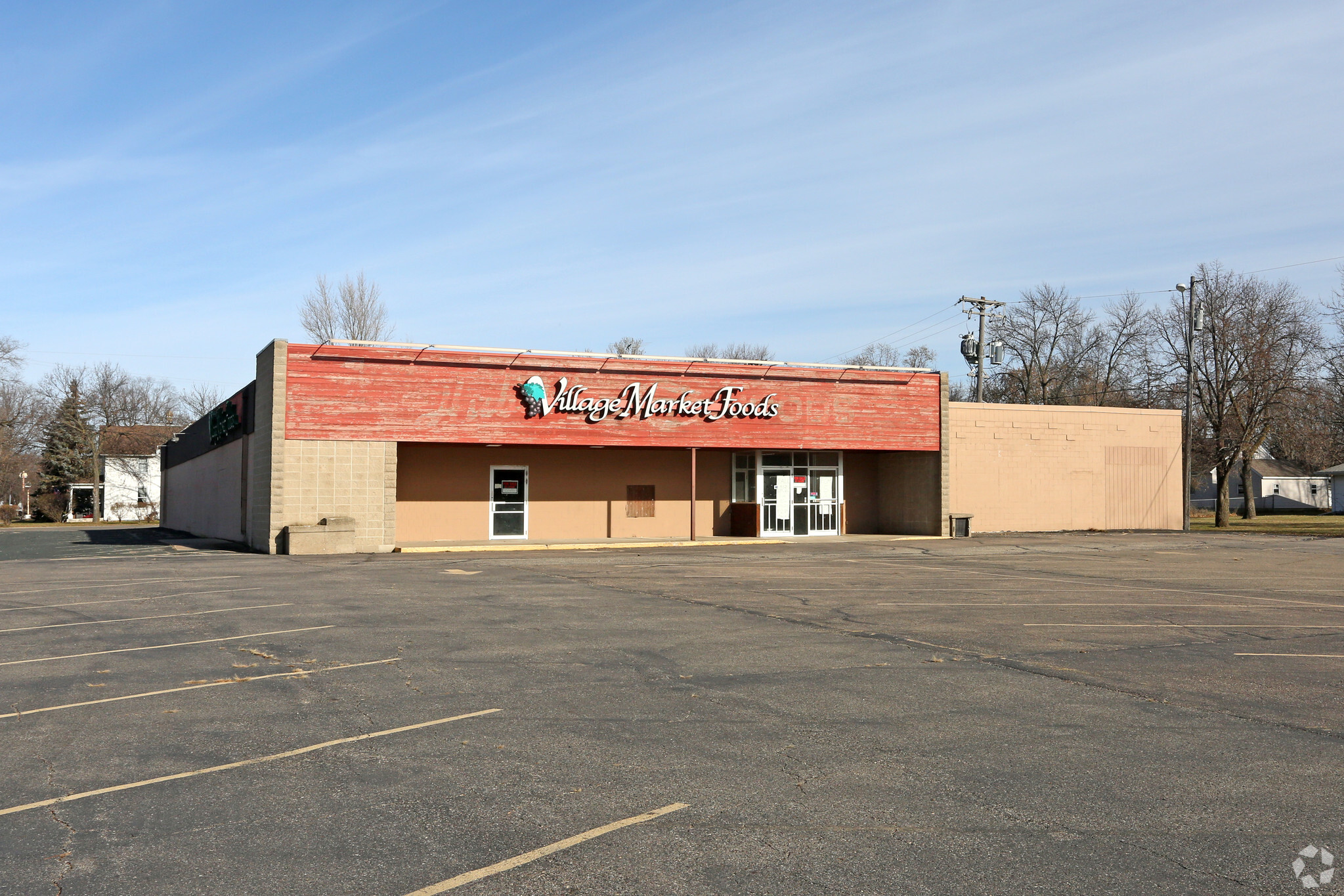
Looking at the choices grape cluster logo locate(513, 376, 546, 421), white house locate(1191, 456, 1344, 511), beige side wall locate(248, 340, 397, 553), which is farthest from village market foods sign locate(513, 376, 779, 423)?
white house locate(1191, 456, 1344, 511)

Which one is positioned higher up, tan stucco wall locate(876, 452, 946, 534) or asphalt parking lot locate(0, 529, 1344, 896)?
tan stucco wall locate(876, 452, 946, 534)

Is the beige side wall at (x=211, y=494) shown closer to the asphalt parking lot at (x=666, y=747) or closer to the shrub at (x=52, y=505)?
the asphalt parking lot at (x=666, y=747)

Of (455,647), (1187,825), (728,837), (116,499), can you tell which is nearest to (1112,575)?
(455,647)

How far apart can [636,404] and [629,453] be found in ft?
10.8

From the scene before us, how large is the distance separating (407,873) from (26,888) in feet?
5.30

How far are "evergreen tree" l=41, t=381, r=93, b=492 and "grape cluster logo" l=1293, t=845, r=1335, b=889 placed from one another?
83.7 m

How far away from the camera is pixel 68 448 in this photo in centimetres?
7462

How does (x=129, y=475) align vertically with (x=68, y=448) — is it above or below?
below

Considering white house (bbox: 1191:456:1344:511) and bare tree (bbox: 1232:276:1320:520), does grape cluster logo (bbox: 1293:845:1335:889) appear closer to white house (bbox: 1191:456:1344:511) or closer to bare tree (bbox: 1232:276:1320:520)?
bare tree (bbox: 1232:276:1320:520)

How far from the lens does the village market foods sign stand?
29.5 meters

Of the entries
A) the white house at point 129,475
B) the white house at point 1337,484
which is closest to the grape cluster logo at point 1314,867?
the white house at point 1337,484

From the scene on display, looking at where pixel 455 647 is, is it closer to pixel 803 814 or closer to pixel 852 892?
pixel 803 814

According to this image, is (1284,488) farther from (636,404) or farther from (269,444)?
(269,444)

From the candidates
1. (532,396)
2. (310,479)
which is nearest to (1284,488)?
(532,396)
